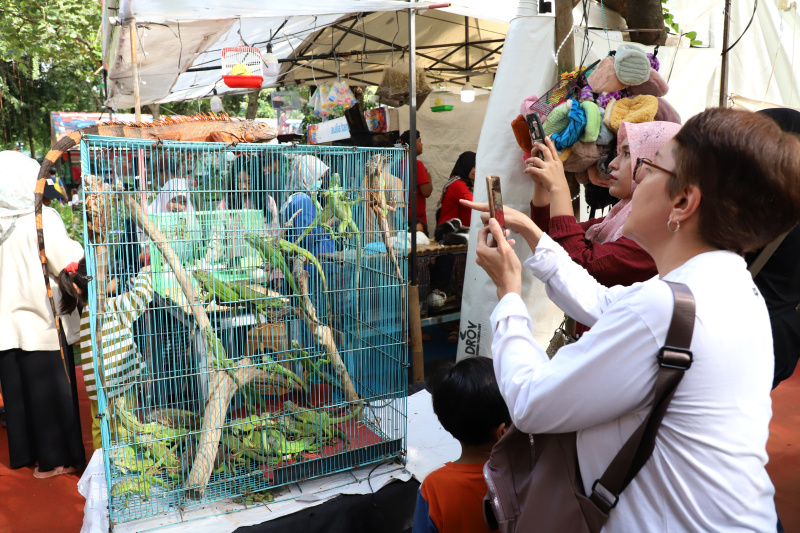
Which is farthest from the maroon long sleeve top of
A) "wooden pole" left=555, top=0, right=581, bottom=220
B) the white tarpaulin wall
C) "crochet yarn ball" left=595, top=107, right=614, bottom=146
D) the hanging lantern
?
the hanging lantern

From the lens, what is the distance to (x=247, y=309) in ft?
6.65

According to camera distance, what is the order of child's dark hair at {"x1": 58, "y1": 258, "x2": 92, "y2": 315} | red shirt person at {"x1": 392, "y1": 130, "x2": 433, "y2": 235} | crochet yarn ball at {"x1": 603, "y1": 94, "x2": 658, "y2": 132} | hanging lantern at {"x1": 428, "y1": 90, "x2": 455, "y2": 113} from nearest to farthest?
crochet yarn ball at {"x1": 603, "y1": 94, "x2": 658, "y2": 132} → child's dark hair at {"x1": 58, "y1": 258, "x2": 92, "y2": 315} → red shirt person at {"x1": 392, "y1": 130, "x2": 433, "y2": 235} → hanging lantern at {"x1": 428, "y1": 90, "x2": 455, "y2": 113}

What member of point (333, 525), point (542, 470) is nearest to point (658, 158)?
point (542, 470)

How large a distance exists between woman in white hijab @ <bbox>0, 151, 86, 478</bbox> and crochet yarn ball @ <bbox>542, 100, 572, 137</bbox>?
256 centimetres

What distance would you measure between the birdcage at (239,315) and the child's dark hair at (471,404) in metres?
0.71

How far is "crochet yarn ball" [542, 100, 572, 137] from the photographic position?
2.15 m

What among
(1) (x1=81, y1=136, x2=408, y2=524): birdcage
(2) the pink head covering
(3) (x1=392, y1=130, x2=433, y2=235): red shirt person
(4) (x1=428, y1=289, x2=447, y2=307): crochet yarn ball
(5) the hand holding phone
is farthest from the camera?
(3) (x1=392, y1=130, x2=433, y2=235): red shirt person

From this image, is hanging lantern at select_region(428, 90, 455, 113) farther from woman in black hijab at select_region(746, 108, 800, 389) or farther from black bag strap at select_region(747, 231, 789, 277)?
black bag strap at select_region(747, 231, 789, 277)

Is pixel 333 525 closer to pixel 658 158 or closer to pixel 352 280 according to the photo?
pixel 352 280

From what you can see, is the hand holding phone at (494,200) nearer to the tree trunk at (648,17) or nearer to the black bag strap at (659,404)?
the black bag strap at (659,404)

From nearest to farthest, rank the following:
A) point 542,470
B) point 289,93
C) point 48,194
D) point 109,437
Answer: point 542,470 → point 109,437 → point 48,194 → point 289,93

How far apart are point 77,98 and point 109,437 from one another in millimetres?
13968

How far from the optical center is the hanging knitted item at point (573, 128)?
81.7 inches

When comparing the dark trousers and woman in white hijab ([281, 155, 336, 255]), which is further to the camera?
the dark trousers
